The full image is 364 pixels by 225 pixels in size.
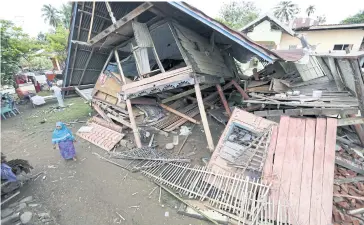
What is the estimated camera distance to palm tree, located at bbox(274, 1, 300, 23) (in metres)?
38.1

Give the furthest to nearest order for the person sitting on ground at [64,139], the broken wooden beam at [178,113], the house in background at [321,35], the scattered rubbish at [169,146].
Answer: the house in background at [321,35], the broken wooden beam at [178,113], the scattered rubbish at [169,146], the person sitting on ground at [64,139]

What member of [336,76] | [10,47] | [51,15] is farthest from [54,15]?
[336,76]

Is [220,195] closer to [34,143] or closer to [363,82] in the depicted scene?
[363,82]

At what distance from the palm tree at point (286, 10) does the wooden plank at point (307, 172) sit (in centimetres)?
4194

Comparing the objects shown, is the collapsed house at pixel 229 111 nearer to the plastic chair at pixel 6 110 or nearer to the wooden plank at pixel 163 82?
the wooden plank at pixel 163 82

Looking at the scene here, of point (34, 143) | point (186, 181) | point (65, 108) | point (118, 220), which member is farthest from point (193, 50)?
point (65, 108)

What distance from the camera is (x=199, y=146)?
7.32 m

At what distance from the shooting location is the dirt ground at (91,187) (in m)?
4.52

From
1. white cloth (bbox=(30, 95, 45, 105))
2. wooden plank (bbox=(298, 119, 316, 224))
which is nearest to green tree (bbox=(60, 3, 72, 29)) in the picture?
white cloth (bbox=(30, 95, 45, 105))

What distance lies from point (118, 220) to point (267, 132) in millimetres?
4544

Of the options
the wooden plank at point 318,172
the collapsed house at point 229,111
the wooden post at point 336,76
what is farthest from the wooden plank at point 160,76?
the wooden post at point 336,76

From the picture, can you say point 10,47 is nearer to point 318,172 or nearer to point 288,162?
point 288,162

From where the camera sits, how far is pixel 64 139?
6105 mm

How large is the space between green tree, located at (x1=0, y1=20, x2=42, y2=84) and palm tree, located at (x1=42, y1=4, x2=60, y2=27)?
39.6m
